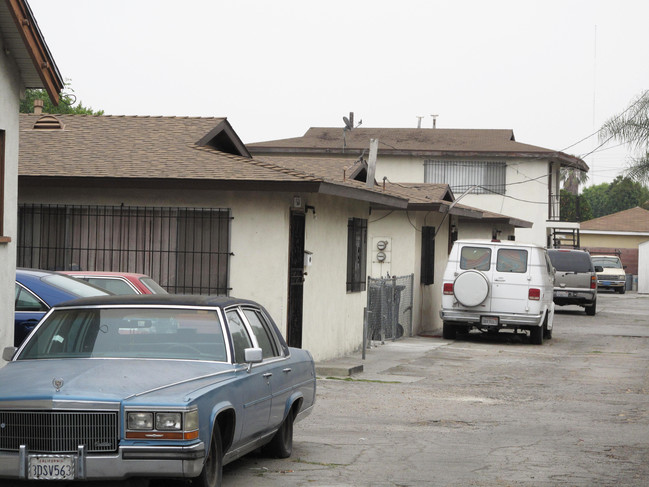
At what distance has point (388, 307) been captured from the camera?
23.2 meters

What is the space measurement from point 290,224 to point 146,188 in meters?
2.29

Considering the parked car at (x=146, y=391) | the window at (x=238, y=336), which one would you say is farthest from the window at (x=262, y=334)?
the window at (x=238, y=336)

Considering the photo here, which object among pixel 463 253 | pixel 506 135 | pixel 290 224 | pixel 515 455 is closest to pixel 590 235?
pixel 506 135

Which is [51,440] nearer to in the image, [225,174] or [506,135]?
[225,174]

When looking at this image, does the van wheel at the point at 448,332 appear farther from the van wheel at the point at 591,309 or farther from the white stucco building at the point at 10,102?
the white stucco building at the point at 10,102

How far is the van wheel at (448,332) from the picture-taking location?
949 inches

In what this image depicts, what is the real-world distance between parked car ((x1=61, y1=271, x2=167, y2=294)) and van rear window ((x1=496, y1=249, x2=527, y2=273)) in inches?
392

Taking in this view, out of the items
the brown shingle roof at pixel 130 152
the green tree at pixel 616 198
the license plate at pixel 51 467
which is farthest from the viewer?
the green tree at pixel 616 198

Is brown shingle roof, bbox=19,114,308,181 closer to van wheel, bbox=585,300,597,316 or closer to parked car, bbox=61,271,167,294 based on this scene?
parked car, bbox=61,271,167,294

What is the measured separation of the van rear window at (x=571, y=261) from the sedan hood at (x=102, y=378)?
27.4 meters

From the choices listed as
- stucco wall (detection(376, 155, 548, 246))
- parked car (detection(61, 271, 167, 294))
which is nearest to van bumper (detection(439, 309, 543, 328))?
parked car (detection(61, 271, 167, 294))

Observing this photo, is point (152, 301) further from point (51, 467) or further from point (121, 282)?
point (121, 282)

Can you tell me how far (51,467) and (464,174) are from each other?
128ft

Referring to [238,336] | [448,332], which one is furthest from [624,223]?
[238,336]
